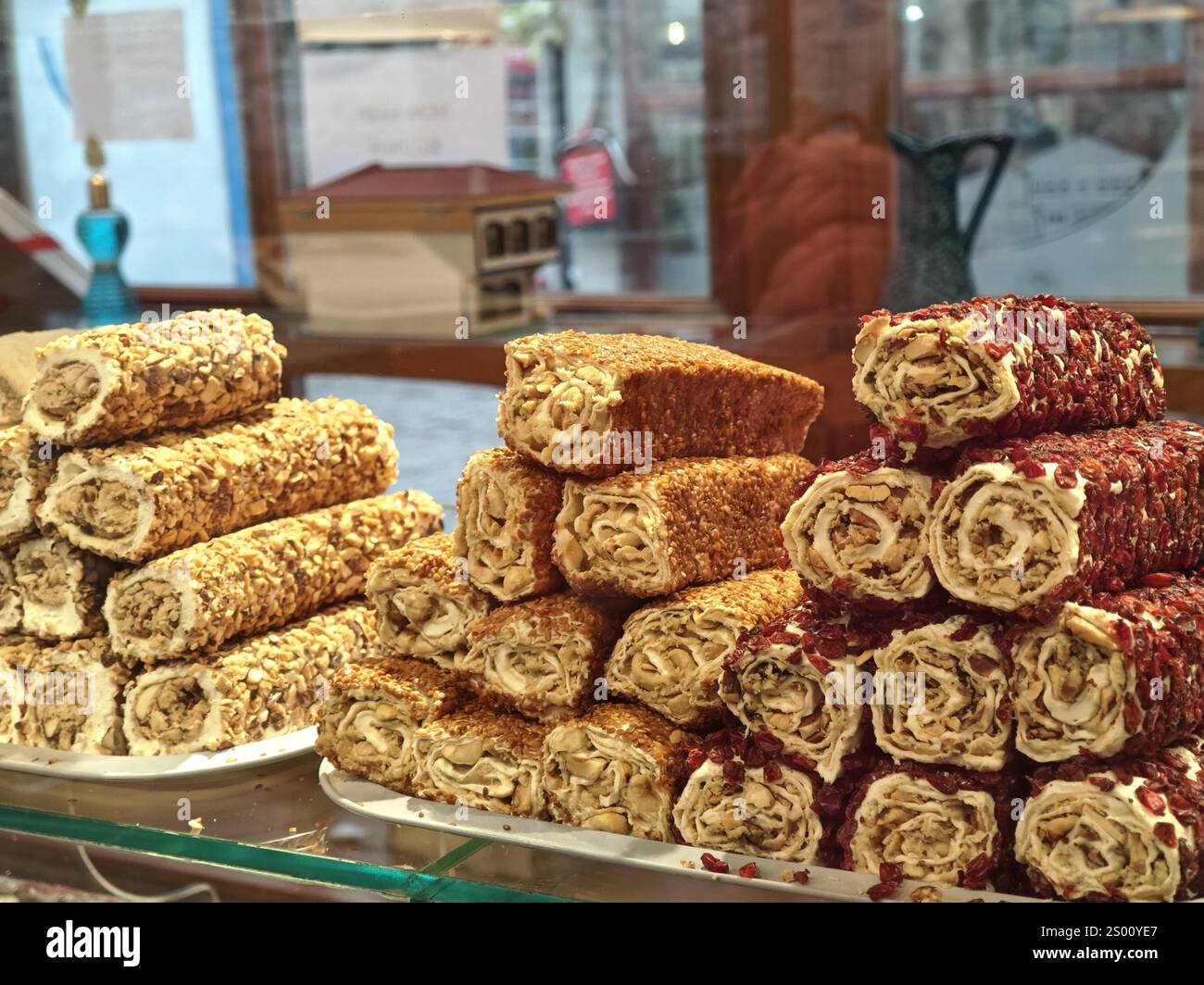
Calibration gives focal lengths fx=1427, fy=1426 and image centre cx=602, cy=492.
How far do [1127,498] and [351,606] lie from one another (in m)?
1.07

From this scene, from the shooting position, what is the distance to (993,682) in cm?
121

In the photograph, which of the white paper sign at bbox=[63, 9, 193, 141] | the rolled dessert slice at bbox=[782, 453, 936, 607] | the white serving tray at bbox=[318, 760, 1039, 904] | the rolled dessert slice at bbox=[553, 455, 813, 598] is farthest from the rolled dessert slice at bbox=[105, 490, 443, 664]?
the white paper sign at bbox=[63, 9, 193, 141]

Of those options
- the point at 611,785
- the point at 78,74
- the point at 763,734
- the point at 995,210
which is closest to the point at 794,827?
the point at 763,734

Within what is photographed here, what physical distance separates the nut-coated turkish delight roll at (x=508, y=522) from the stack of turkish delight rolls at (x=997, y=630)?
278mm

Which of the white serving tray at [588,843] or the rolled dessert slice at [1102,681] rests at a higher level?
the rolled dessert slice at [1102,681]

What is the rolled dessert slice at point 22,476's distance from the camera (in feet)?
5.66

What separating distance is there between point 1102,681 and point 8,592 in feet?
4.29

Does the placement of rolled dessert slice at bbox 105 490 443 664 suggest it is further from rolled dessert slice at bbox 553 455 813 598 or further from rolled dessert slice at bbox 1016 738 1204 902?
rolled dessert slice at bbox 1016 738 1204 902

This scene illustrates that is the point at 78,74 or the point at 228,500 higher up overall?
the point at 78,74

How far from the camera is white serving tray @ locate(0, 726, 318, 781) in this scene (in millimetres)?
1629

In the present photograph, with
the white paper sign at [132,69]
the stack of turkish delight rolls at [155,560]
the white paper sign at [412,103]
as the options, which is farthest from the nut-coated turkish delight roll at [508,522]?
the white paper sign at [132,69]

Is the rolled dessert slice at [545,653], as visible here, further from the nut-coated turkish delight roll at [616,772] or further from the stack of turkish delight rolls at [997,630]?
the stack of turkish delight rolls at [997,630]

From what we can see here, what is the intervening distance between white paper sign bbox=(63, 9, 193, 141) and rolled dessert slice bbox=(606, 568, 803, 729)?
7.54 ft
